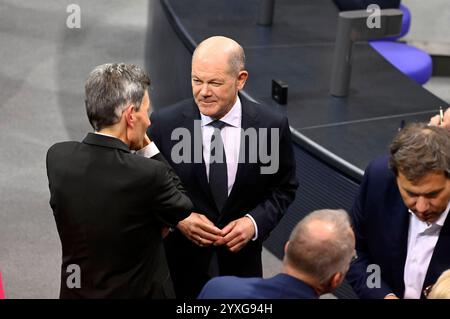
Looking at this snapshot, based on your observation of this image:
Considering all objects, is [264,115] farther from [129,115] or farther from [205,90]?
[129,115]

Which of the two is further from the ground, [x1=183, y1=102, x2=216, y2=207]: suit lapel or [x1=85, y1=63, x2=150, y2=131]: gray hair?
[x1=85, y1=63, x2=150, y2=131]: gray hair

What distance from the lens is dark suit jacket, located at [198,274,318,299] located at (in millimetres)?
2221

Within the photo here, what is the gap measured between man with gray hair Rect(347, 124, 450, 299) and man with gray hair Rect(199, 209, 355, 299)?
1.21ft

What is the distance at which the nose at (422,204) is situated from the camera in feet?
8.39

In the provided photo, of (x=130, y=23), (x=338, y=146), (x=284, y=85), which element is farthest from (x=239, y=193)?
(x=130, y=23)

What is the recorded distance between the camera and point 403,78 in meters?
5.02

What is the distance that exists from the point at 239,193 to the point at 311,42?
248cm

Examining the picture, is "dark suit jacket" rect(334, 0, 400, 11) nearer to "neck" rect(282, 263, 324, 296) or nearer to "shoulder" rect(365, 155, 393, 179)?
"shoulder" rect(365, 155, 393, 179)

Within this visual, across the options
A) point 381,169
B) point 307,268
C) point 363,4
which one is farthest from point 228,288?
point 363,4

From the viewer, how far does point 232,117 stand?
312 centimetres

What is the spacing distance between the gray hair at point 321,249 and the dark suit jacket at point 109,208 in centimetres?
51

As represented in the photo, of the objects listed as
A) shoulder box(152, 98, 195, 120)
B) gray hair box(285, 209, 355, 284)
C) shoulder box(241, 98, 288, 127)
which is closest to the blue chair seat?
shoulder box(241, 98, 288, 127)

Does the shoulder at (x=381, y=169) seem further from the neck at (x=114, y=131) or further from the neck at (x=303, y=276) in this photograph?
the neck at (x=114, y=131)
